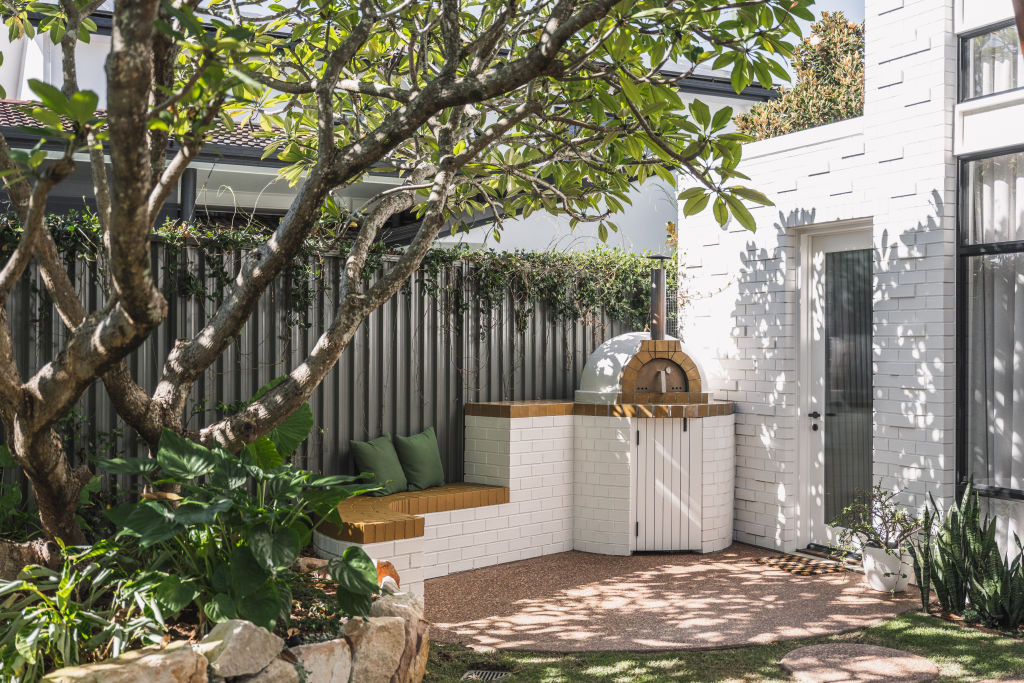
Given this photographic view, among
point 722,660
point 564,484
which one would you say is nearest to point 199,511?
point 722,660

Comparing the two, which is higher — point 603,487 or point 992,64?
point 992,64

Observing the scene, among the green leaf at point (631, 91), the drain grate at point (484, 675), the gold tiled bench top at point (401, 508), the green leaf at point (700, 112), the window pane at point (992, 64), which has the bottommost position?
the drain grate at point (484, 675)

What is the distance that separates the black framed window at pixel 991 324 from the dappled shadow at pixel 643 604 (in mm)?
1018

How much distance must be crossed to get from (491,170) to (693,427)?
3.04 m

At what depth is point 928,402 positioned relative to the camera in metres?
5.46

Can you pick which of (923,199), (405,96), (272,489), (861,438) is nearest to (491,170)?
(405,96)

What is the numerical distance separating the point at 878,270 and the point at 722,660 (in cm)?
296

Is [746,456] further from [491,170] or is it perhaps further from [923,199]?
[491,170]

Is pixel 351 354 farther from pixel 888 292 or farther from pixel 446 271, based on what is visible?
pixel 888 292

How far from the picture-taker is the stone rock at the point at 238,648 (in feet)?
10.2

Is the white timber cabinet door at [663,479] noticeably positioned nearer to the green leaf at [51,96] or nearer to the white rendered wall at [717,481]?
the white rendered wall at [717,481]

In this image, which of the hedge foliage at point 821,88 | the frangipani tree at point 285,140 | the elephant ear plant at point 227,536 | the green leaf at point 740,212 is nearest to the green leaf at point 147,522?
the elephant ear plant at point 227,536

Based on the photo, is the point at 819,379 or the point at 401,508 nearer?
the point at 401,508

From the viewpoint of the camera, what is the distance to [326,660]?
3396 millimetres
